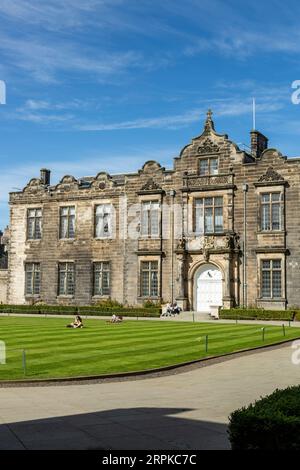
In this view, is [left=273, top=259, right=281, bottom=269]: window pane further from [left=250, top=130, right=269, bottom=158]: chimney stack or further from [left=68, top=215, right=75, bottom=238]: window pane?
[left=68, top=215, right=75, bottom=238]: window pane

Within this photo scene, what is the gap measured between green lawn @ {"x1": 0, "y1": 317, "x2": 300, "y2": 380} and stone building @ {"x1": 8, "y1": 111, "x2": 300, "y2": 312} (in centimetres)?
1549

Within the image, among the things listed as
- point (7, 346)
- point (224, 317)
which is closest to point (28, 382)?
point (7, 346)

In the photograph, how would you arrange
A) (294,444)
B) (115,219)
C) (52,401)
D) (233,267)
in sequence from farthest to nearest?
(115,219) → (233,267) → (52,401) → (294,444)

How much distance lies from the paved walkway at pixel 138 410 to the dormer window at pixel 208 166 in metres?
33.3

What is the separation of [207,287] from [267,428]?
42941 mm

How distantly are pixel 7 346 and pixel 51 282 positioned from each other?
3515 cm

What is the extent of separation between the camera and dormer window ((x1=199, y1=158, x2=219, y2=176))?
51531 mm

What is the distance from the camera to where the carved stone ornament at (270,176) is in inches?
1909

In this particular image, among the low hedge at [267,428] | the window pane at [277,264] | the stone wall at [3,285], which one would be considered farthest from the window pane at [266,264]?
the low hedge at [267,428]

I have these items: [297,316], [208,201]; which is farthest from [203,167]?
[297,316]

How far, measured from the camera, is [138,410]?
13.1 m

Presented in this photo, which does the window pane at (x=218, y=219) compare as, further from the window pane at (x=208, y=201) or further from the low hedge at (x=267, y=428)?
the low hedge at (x=267, y=428)

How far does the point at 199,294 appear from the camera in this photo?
169 ft

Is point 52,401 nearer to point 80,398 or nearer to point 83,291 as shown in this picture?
point 80,398
